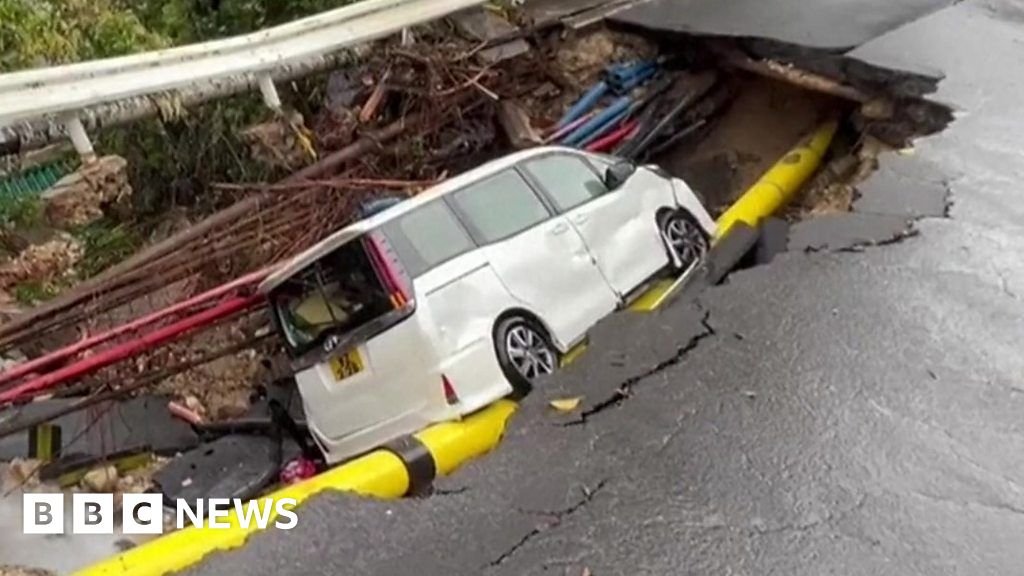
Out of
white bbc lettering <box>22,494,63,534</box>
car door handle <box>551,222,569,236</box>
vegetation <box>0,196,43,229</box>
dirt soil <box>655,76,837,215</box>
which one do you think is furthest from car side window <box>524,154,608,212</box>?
vegetation <box>0,196,43,229</box>

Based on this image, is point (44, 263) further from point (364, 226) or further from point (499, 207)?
point (499, 207)

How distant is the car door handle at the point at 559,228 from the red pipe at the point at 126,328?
216 cm

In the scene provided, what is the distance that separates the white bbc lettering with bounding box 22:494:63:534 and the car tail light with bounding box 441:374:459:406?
239 cm

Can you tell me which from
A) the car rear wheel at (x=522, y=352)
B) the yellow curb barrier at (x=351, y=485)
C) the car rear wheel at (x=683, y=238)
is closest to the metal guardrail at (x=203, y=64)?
the car rear wheel at (x=683, y=238)

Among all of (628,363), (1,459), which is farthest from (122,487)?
(628,363)

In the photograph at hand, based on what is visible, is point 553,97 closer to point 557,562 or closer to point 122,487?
point 122,487

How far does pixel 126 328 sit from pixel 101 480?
108cm

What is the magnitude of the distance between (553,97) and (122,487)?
17.9 feet

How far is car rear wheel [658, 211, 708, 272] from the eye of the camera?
898cm

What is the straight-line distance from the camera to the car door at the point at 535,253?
799 cm

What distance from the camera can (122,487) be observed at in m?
8.40

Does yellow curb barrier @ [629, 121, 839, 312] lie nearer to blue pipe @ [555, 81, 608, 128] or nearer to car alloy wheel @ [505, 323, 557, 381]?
car alloy wheel @ [505, 323, 557, 381]

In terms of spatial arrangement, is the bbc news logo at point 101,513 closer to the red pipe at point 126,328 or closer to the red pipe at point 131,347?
the red pipe at point 131,347

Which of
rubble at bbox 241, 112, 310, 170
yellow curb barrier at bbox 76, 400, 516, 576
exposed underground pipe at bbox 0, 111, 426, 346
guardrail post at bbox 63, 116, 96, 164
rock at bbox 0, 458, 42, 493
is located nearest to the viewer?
yellow curb barrier at bbox 76, 400, 516, 576
